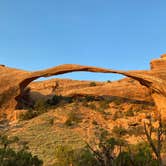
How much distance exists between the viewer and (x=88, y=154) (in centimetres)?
1249

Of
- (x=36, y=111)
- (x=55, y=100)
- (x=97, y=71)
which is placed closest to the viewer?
(x=97, y=71)

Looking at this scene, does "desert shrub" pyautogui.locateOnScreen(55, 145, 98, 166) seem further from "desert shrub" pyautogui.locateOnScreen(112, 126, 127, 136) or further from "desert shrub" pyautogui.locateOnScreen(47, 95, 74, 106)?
"desert shrub" pyautogui.locateOnScreen(47, 95, 74, 106)

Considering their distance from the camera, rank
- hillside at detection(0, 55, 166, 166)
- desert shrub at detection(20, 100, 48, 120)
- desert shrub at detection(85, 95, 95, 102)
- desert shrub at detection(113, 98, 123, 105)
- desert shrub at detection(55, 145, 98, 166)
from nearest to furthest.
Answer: desert shrub at detection(55, 145, 98, 166), hillside at detection(0, 55, 166, 166), desert shrub at detection(20, 100, 48, 120), desert shrub at detection(113, 98, 123, 105), desert shrub at detection(85, 95, 95, 102)

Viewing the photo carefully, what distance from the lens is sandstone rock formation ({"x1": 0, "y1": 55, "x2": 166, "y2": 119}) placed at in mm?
22419

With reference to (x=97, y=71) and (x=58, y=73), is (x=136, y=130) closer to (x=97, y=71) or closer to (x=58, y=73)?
(x=97, y=71)

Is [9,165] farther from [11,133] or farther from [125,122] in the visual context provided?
[125,122]

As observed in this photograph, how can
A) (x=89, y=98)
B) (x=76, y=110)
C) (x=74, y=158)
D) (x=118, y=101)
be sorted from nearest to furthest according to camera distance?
(x=74, y=158), (x=76, y=110), (x=118, y=101), (x=89, y=98)

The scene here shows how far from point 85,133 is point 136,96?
870cm

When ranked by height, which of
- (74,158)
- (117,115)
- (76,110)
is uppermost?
(76,110)

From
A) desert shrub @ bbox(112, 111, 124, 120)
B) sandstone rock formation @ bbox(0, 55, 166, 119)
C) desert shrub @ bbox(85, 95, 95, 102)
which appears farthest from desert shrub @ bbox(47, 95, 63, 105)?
desert shrub @ bbox(112, 111, 124, 120)

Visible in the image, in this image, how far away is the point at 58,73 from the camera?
80.6 ft

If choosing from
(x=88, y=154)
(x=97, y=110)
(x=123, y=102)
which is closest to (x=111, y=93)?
(x=123, y=102)

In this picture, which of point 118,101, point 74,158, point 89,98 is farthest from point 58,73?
point 74,158

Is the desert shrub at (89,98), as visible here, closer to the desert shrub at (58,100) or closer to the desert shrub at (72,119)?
the desert shrub at (58,100)
